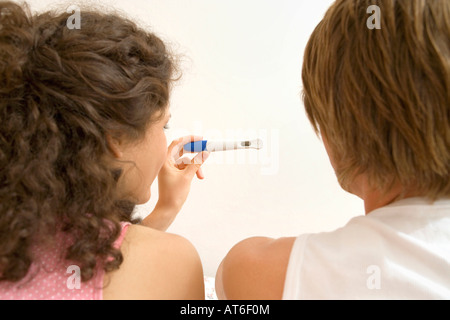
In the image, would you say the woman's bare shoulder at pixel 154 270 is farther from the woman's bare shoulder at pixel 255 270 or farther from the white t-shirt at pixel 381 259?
the white t-shirt at pixel 381 259

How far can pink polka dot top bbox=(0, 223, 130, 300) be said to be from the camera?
47 cm

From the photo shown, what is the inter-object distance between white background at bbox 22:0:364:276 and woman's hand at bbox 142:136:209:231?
14.6 inches

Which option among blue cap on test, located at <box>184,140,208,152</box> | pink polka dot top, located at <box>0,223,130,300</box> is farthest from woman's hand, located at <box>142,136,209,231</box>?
pink polka dot top, located at <box>0,223,130,300</box>

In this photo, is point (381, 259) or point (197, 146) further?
point (197, 146)

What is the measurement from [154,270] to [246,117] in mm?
792

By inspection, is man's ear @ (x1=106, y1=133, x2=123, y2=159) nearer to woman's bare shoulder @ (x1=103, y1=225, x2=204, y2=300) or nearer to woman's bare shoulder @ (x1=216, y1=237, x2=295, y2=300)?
woman's bare shoulder @ (x1=103, y1=225, x2=204, y2=300)

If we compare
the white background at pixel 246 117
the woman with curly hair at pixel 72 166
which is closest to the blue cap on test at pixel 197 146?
the woman with curly hair at pixel 72 166

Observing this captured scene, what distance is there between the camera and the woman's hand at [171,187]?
844 mm

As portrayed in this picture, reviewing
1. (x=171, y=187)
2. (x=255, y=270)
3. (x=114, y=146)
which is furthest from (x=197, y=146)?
(x=255, y=270)

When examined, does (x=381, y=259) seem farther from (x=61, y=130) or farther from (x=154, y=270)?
(x=61, y=130)

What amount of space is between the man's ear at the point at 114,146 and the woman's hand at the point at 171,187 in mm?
251

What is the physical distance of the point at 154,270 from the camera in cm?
52

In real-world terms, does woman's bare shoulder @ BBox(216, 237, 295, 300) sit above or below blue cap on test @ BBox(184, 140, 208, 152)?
below

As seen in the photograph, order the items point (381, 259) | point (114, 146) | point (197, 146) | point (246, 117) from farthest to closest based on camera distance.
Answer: point (246, 117)
point (197, 146)
point (114, 146)
point (381, 259)
